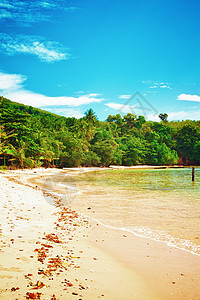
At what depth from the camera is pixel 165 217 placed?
320 inches

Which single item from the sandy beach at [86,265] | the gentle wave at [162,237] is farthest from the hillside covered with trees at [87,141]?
the sandy beach at [86,265]

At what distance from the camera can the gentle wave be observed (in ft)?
17.1

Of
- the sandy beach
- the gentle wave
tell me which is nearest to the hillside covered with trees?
the gentle wave

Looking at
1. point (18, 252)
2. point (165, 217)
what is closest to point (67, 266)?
point (18, 252)

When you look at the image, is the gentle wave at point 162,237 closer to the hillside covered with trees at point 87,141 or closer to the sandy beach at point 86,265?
the sandy beach at point 86,265

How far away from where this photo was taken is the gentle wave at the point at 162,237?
17.1 feet

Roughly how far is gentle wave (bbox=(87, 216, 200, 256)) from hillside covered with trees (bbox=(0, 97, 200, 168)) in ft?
75.8

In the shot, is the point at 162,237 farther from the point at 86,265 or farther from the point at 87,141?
the point at 87,141

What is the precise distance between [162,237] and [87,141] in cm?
5133

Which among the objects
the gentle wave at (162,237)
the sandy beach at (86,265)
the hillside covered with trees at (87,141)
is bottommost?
the gentle wave at (162,237)

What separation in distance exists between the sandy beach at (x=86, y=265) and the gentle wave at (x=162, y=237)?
258 millimetres

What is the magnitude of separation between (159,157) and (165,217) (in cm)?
6614

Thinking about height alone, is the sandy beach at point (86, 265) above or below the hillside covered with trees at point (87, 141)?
→ below

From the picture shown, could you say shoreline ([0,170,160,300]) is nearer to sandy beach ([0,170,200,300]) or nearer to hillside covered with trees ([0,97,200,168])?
sandy beach ([0,170,200,300])
